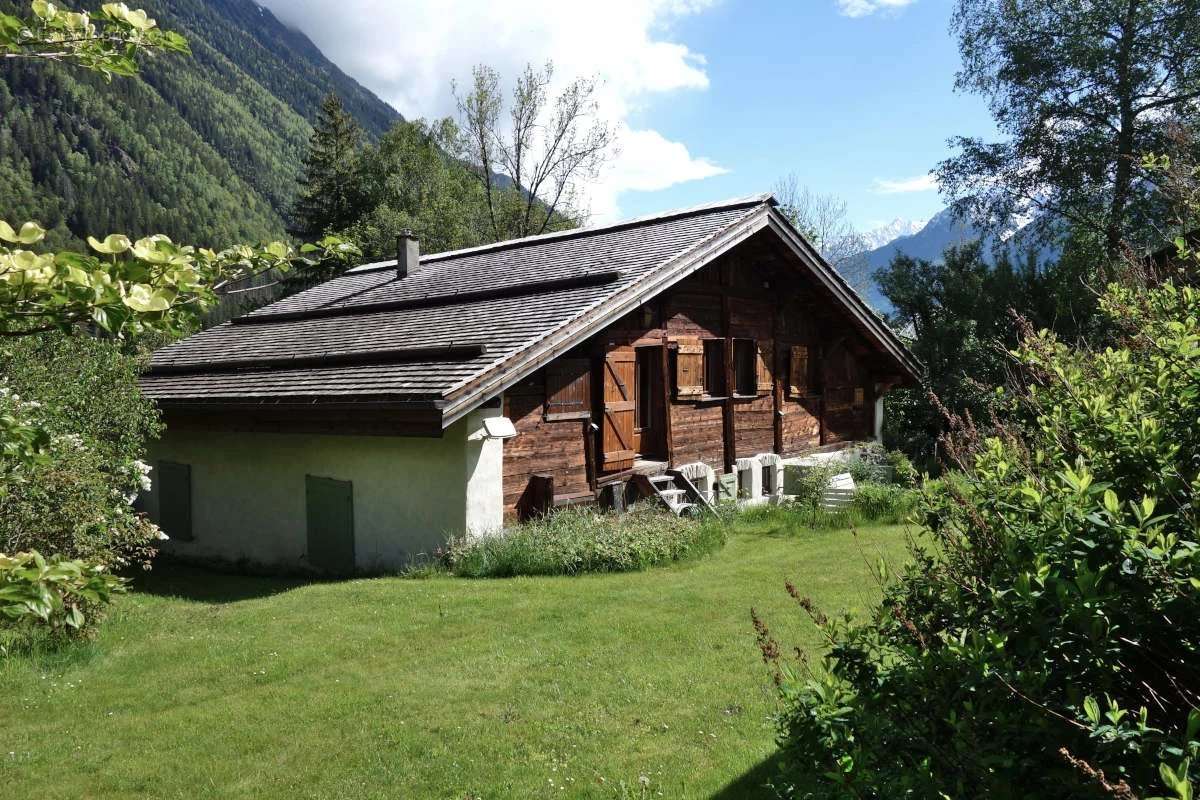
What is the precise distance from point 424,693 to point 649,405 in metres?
9.19

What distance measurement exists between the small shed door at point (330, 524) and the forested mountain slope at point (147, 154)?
6782 cm

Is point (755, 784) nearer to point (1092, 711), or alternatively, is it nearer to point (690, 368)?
point (1092, 711)

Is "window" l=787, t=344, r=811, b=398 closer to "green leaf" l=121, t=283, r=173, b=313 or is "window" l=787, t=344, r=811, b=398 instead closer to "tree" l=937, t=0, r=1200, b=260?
"tree" l=937, t=0, r=1200, b=260

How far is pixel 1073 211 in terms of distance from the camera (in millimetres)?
24641

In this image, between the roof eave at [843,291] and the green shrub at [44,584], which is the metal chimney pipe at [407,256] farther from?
the green shrub at [44,584]

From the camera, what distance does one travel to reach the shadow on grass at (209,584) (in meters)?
10.8

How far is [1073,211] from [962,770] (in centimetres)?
2661

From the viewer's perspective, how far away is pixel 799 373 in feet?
60.2

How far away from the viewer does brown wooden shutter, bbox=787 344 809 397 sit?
18047mm

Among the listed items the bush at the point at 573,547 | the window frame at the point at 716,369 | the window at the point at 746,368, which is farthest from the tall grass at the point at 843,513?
the window at the point at 746,368

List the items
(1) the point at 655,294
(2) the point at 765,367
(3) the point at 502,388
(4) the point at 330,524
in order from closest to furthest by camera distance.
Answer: (3) the point at 502,388 → (4) the point at 330,524 → (1) the point at 655,294 → (2) the point at 765,367

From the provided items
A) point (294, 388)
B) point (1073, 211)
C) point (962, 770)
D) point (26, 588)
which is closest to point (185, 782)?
point (26, 588)

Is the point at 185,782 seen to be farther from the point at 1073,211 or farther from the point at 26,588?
the point at 1073,211

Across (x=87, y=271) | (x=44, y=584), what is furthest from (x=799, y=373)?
(x=44, y=584)
